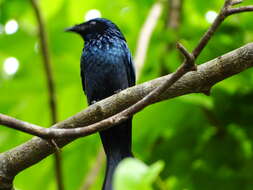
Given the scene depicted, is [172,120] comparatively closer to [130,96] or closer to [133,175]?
[130,96]

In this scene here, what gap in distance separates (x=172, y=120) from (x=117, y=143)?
0.69 meters

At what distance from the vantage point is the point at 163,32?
183 inches

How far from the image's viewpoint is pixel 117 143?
462cm

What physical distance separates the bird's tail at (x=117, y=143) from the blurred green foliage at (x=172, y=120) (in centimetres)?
8

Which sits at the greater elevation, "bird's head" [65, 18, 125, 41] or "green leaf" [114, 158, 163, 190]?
"green leaf" [114, 158, 163, 190]

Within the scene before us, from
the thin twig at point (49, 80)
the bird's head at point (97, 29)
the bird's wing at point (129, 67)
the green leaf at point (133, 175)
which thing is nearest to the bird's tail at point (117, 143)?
the thin twig at point (49, 80)

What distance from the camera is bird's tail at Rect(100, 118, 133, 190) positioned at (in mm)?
4301

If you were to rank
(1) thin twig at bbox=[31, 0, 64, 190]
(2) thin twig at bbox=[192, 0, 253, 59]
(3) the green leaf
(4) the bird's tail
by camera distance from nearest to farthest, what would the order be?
(3) the green leaf → (2) thin twig at bbox=[192, 0, 253, 59] → (1) thin twig at bbox=[31, 0, 64, 190] → (4) the bird's tail

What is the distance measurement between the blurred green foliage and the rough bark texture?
849 mm

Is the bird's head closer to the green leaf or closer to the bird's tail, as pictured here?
the bird's tail

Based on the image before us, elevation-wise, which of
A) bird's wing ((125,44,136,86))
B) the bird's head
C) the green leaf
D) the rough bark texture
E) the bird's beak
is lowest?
bird's wing ((125,44,136,86))

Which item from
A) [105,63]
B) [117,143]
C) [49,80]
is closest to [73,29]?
[105,63]

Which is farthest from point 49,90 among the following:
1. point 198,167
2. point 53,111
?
point 198,167

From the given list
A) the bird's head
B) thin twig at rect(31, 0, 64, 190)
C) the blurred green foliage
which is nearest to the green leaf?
the blurred green foliage
